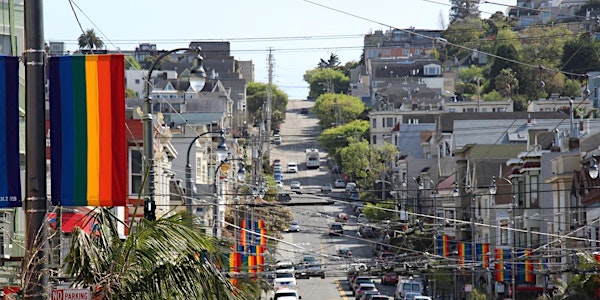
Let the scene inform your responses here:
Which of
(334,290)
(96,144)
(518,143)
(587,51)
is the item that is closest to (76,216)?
(96,144)

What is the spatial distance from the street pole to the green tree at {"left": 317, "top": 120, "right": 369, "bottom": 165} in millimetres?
160217

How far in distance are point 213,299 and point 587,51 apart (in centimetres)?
17776

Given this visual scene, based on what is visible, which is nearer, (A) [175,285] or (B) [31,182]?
(B) [31,182]

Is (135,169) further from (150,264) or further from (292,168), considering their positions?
(292,168)

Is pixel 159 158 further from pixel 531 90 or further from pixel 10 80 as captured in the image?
pixel 531 90

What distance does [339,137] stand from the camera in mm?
185750

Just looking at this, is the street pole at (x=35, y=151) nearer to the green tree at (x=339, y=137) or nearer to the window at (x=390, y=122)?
the green tree at (x=339, y=137)

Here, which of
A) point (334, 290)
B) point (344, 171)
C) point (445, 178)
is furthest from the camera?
point (344, 171)

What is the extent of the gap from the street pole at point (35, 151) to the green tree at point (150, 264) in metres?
0.93

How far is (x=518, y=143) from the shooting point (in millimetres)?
100500

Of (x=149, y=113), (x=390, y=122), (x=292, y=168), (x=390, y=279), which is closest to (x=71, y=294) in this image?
(x=149, y=113)

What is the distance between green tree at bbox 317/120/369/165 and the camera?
18056 cm

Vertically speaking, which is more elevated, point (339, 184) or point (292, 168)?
point (292, 168)

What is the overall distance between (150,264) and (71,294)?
1.45 metres
